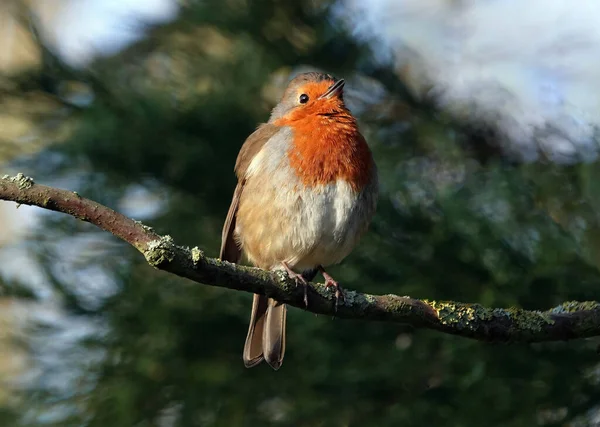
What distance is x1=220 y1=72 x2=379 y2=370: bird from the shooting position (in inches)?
146

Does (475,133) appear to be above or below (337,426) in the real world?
above

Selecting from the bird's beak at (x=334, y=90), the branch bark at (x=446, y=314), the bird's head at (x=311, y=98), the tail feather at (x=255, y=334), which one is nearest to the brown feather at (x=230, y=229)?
the tail feather at (x=255, y=334)

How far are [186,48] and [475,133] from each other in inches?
67.8

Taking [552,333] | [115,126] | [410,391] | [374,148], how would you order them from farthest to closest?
[374,148], [115,126], [410,391], [552,333]

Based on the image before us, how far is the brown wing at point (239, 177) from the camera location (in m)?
3.96

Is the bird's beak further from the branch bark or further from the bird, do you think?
the branch bark

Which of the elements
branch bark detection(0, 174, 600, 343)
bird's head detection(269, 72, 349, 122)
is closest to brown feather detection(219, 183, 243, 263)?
bird's head detection(269, 72, 349, 122)

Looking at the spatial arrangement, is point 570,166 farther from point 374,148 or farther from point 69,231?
point 69,231

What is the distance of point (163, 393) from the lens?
3.95m

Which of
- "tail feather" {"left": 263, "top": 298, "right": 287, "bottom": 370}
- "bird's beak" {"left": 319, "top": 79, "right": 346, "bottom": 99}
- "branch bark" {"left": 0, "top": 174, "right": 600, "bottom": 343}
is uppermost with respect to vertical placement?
"bird's beak" {"left": 319, "top": 79, "right": 346, "bottom": 99}

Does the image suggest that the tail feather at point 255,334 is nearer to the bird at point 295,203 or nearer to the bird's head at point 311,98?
the bird at point 295,203

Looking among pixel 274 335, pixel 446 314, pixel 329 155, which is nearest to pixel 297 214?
pixel 329 155

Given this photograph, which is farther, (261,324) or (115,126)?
(115,126)

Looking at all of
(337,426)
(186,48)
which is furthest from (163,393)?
(186,48)
